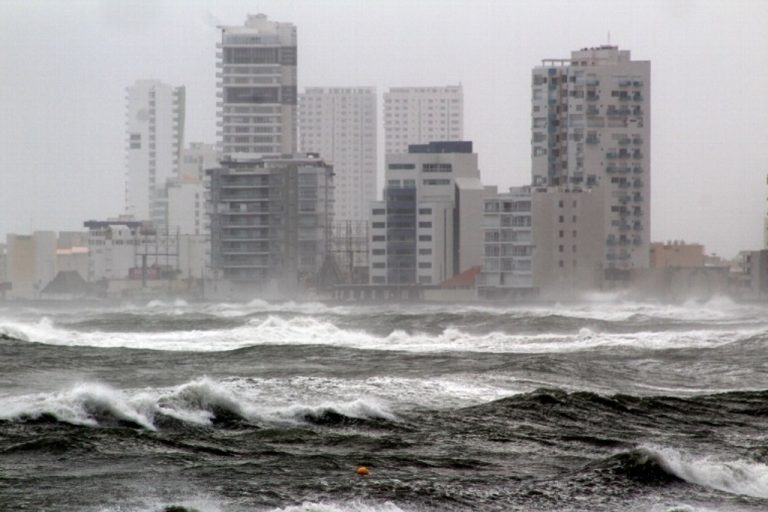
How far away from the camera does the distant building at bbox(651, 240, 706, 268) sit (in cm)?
16838

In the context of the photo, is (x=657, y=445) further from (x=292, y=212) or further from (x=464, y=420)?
(x=292, y=212)

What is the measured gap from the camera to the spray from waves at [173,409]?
24.4 meters

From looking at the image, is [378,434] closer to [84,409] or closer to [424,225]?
[84,409]

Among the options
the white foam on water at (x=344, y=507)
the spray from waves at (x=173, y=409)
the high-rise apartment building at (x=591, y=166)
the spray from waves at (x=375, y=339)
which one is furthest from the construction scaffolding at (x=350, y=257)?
the white foam on water at (x=344, y=507)

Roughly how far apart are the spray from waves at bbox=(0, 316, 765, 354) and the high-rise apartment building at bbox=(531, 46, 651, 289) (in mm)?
80083

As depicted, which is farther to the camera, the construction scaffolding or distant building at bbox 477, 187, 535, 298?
the construction scaffolding

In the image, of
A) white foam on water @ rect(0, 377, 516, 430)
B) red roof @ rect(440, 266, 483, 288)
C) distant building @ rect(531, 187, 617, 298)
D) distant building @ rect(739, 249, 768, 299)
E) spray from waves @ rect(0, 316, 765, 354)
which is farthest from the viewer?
red roof @ rect(440, 266, 483, 288)

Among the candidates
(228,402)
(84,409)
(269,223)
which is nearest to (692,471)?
(228,402)

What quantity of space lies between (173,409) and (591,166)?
14795 cm

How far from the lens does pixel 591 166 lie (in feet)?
558

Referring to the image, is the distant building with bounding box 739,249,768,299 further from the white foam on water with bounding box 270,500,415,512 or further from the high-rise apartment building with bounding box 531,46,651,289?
the white foam on water with bounding box 270,500,415,512

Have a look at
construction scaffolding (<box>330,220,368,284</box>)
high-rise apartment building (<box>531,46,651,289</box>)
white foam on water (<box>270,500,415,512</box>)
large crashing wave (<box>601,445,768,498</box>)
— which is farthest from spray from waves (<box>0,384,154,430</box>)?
construction scaffolding (<box>330,220,368,284</box>)

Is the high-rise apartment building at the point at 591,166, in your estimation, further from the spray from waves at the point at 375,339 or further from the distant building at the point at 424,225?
the spray from waves at the point at 375,339

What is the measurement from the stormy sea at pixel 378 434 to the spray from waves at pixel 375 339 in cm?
1008
